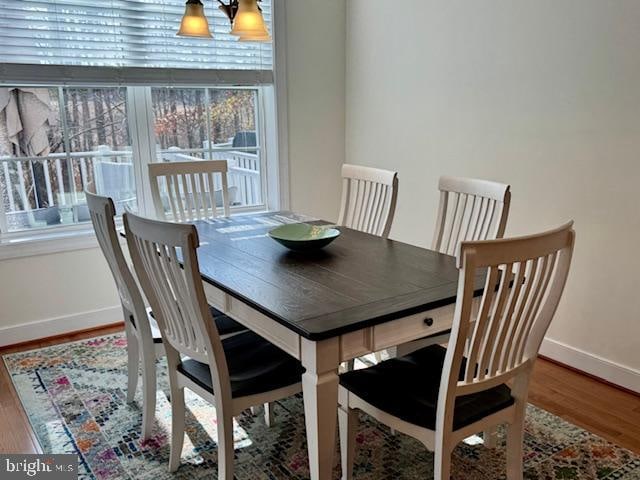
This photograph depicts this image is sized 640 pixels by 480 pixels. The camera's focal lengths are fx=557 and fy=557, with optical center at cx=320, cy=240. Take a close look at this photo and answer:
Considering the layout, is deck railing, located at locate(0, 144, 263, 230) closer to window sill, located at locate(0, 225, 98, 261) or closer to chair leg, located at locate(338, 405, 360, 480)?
window sill, located at locate(0, 225, 98, 261)

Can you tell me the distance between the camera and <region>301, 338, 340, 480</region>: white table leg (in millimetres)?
1509

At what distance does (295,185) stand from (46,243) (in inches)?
64.9

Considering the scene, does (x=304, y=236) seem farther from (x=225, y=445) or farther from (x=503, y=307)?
(x=503, y=307)

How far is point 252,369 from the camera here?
1864mm

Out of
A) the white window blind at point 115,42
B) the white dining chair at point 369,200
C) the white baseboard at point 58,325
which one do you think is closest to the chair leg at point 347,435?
the white dining chair at point 369,200

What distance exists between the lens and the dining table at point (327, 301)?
60.7 inches

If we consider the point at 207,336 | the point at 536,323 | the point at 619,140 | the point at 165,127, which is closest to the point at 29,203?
the point at 165,127

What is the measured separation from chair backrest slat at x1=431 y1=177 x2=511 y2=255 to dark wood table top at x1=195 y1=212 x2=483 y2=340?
0.89ft

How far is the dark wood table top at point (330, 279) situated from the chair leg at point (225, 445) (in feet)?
1.28

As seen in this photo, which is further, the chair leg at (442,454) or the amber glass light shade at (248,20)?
the amber glass light shade at (248,20)

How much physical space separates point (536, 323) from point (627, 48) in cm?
148

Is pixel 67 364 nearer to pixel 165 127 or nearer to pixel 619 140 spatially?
pixel 165 127

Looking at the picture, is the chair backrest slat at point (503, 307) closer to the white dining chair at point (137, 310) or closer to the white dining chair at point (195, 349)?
the white dining chair at point (195, 349)

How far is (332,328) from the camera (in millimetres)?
1493
